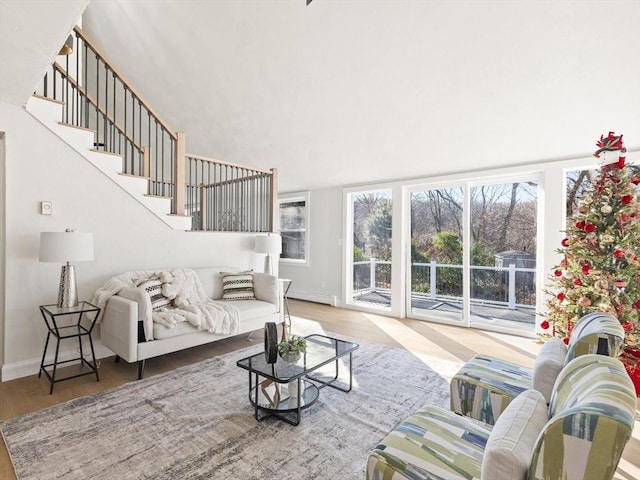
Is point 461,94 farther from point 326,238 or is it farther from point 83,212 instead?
point 83,212

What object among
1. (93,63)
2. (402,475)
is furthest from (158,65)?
(402,475)

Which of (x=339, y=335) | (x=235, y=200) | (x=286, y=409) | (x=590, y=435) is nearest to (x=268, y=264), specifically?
(x=339, y=335)

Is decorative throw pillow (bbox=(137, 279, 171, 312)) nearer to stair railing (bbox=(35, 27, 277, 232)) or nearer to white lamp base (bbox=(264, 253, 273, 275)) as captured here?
stair railing (bbox=(35, 27, 277, 232))

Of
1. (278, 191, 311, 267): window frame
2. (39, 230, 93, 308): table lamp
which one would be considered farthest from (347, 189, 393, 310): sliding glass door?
(39, 230, 93, 308): table lamp

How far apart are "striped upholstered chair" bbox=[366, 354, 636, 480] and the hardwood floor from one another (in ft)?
3.97

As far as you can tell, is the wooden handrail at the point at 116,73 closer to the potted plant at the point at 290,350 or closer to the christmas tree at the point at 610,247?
the potted plant at the point at 290,350

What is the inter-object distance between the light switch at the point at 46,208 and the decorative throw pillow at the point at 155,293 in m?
1.03

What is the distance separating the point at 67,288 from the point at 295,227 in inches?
179

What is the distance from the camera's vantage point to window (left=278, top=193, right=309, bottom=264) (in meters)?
6.88

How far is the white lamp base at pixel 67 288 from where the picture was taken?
2947 millimetres

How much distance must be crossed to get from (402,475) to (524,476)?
0.40m

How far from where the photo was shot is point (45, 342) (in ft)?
10.2

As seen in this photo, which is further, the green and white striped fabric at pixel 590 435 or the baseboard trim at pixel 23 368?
the baseboard trim at pixel 23 368

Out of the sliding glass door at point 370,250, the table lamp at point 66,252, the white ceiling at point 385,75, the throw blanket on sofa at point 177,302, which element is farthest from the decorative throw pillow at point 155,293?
the sliding glass door at point 370,250
